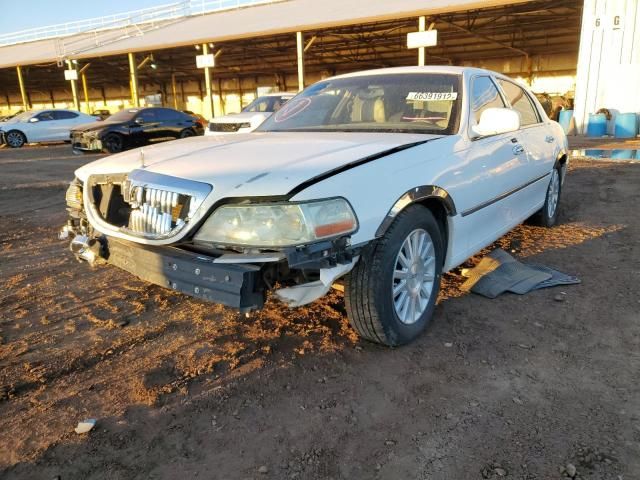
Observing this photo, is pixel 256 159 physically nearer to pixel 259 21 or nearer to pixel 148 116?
pixel 148 116

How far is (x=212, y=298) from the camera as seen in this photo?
7.34ft

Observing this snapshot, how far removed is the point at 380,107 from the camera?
3.51m

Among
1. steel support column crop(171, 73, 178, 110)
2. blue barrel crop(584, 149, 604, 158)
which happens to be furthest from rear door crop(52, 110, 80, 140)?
steel support column crop(171, 73, 178, 110)

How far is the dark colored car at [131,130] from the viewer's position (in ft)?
43.9

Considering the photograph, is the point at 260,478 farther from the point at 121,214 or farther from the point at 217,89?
the point at 217,89

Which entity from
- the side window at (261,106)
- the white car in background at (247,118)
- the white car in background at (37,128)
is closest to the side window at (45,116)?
the white car in background at (37,128)

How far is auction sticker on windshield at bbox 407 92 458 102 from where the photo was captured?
3.35 m

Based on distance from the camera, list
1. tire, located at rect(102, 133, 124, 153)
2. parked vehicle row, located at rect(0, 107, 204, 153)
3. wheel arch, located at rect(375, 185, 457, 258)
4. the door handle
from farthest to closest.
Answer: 1. parked vehicle row, located at rect(0, 107, 204, 153)
2. tire, located at rect(102, 133, 124, 153)
3. the door handle
4. wheel arch, located at rect(375, 185, 457, 258)

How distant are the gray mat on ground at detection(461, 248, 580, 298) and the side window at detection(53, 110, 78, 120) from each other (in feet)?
60.4

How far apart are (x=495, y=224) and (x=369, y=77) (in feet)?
4.88

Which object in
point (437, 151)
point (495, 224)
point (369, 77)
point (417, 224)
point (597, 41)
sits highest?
point (597, 41)

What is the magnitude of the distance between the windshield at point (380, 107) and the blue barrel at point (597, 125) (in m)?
13.7

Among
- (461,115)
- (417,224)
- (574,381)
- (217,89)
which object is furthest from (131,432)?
(217,89)

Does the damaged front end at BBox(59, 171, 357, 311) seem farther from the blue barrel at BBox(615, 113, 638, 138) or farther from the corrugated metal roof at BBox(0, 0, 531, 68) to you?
the blue barrel at BBox(615, 113, 638, 138)
